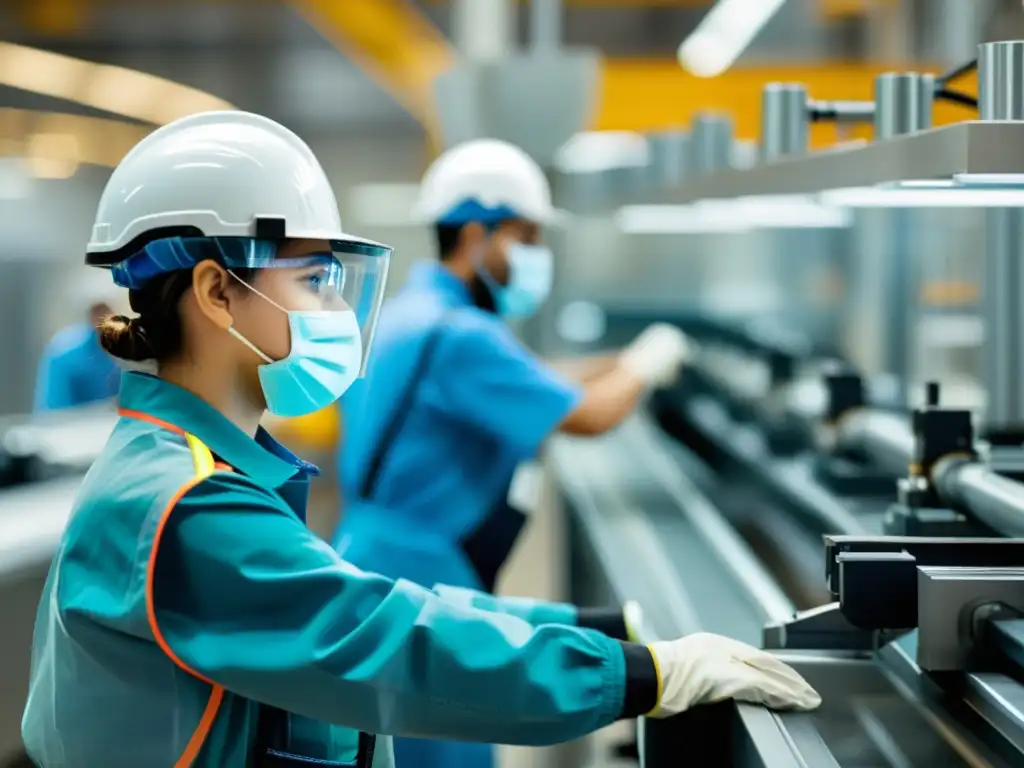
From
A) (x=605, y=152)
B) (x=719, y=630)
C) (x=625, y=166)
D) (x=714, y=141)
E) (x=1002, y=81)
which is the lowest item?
(x=719, y=630)

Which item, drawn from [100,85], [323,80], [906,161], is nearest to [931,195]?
[906,161]

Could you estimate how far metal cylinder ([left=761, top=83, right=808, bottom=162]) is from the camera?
1.92 meters

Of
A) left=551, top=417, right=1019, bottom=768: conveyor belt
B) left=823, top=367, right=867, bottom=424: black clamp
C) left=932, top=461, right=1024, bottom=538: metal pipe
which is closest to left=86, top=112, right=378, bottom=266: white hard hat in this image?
left=551, top=417, right=1019, bottom=768: conveyor belt

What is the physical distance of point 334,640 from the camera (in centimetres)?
111

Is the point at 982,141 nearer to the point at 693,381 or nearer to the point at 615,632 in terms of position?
the point at 615,632

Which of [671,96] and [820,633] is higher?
[671,96]

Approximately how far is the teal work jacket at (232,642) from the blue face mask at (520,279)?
1.55 metres

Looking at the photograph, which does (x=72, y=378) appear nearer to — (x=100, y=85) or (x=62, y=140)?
(x=62, y=140)

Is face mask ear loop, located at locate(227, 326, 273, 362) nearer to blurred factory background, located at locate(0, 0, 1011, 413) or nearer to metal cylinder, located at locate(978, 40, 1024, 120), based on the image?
metal cylinder, located at locate(978, 40, 1024, 120)

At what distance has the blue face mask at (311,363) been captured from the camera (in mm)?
1282

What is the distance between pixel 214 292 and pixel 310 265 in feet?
0.35

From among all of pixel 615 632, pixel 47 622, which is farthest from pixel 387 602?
pixel 615 632

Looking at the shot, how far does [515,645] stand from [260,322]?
16.2 inches

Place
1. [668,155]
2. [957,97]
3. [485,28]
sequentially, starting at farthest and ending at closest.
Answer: [485,28] < [668,155] < [957,97]
